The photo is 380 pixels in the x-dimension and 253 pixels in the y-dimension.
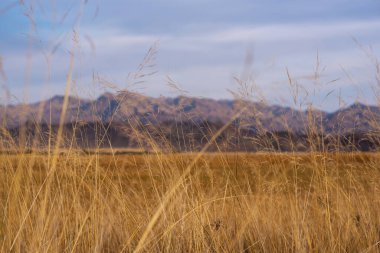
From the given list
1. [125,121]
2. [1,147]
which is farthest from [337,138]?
[1,147]

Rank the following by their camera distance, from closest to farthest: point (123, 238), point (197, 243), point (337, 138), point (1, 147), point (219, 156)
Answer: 1. point (197, 243)
2. point (123, 238)
3. point (219, 156)
4. point (1, 147)
5. point (337, 138)

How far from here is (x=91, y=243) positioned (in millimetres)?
2971

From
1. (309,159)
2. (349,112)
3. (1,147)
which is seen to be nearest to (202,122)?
(309,159)

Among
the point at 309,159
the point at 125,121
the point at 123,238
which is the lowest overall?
the point at 123,238

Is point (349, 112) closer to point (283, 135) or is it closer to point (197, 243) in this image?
point (283, 135)

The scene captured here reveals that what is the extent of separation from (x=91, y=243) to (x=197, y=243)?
546mm

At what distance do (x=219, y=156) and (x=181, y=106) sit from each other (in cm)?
40

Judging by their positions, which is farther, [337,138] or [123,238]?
[337,138]

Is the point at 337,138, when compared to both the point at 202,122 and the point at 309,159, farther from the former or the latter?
the point at 202,122

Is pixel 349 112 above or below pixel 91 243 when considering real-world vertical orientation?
above

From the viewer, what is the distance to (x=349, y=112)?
14.0 ft

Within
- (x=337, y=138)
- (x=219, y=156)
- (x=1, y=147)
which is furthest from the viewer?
(x=337, y=138)

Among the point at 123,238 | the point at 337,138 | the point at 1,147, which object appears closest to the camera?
the point at 123,238

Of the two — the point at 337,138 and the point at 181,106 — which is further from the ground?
the point at 181,106
